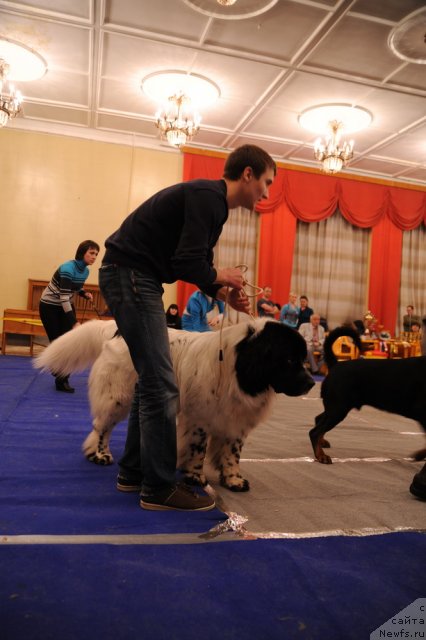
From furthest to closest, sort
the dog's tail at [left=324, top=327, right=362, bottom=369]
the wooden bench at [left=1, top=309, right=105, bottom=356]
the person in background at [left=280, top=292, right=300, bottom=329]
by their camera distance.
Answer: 1. the person in background at [left=280, top=292, right=300, bottom=329]
2. the wooden bench at [left=1, top=309, right=105, bottom=356]
3. the dog's tail at [left=324, top=327, right=362, bottom=369]

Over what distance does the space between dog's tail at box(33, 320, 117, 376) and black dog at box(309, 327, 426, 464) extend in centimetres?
169

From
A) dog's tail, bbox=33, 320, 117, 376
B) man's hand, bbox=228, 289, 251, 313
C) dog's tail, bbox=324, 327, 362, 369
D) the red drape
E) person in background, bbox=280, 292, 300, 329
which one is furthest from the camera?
the red drape

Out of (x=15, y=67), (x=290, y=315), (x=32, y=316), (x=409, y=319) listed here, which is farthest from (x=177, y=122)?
(x=409, y=319)

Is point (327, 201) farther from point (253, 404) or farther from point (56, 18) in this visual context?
point (253, 404)

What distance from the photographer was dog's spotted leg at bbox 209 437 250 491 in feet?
8.47

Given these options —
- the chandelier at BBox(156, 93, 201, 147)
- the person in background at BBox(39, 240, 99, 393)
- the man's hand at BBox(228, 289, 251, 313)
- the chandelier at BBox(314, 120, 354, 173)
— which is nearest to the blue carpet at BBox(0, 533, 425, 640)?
the man's hand at BBox(228, 289, 251, 313)

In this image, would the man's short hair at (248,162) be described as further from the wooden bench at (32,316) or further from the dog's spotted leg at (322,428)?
the wooden bench at (32,316)

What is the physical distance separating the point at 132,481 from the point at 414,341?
1011 cm

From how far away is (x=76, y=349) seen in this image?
10.3ft

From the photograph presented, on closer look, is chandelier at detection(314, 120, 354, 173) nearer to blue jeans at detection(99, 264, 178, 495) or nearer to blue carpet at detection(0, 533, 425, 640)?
blue jeans at detection(99, 264, 178, 495)

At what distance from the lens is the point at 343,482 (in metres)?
2.82

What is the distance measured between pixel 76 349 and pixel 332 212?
34.8 feet

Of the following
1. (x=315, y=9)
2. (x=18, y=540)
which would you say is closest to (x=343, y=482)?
(x=18, y=540)

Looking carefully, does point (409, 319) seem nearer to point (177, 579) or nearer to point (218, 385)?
point (218, 385)
